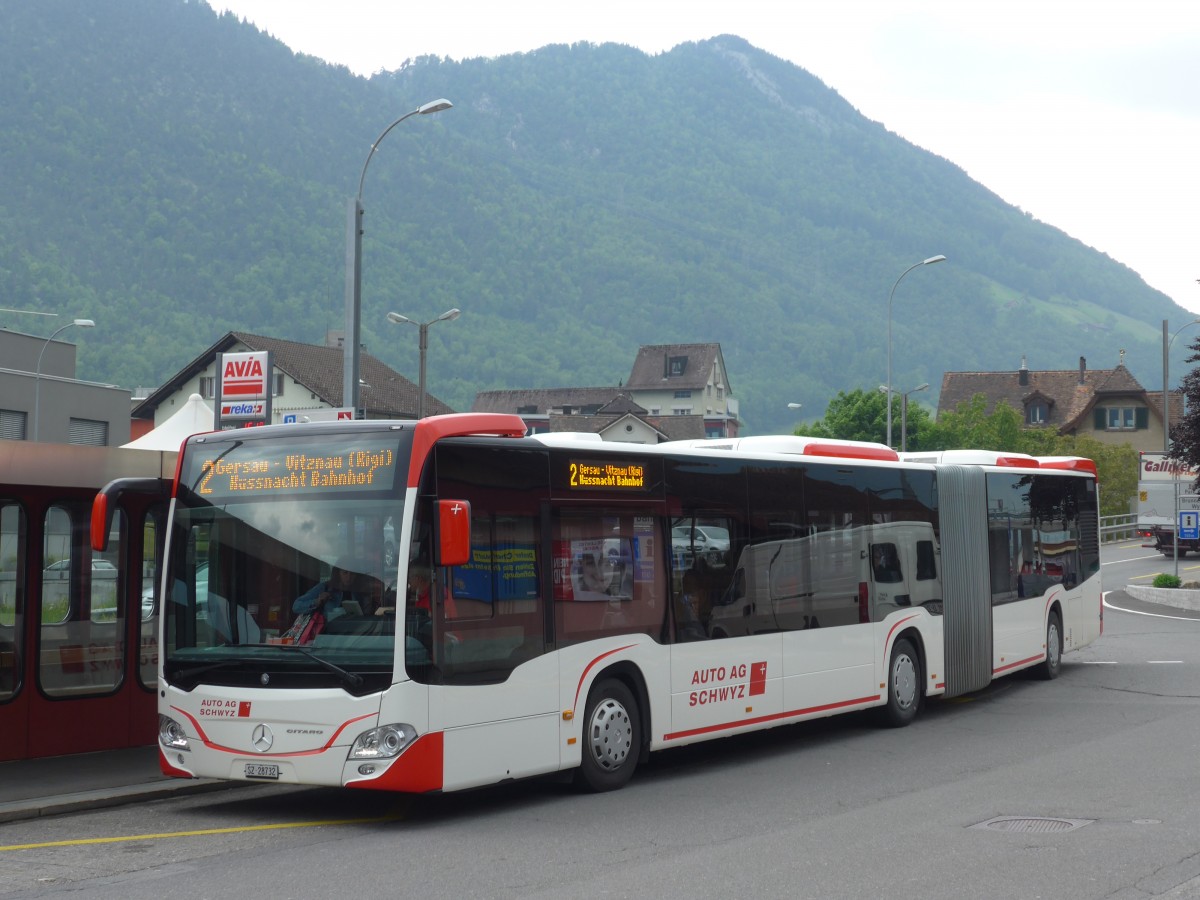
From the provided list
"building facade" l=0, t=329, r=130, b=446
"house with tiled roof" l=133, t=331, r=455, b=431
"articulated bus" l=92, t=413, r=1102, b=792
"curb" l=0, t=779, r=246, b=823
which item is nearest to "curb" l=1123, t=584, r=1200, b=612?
"articulated bus" l=92, t=413, r=1102, b=792

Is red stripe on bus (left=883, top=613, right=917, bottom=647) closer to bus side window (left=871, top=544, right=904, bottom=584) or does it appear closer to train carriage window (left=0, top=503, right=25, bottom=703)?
bus side window (left=871, top=544, right=904, bottom=584)

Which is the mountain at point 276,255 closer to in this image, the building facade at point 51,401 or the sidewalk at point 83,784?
the building facade at point 51,401

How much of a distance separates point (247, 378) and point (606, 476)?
23.3ft

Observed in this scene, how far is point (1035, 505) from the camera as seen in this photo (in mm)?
19188

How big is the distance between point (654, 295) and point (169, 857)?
187 meters

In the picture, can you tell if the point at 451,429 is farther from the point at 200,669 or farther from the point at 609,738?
the point at 609,738

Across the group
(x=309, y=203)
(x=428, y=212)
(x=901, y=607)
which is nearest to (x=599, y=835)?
(x=901, y=607)

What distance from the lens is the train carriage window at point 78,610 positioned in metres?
12.3

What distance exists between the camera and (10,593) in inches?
472

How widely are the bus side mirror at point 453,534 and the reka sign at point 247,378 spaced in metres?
8.03

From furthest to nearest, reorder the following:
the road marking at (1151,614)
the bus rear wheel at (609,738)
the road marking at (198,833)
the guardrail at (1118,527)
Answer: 1. the guardrail at (1118,527)
2. the road marking at (1151,614)
3. the bus rear wheel at (609,738)
4. the road marking at (198,833)

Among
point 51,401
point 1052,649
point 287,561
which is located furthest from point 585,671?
point 51,401

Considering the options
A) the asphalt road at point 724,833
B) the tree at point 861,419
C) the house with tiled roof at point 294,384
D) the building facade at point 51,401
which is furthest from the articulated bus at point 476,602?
the tree at point 861,419

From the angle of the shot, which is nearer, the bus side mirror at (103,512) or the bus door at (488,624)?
the bus door at (488,624)
